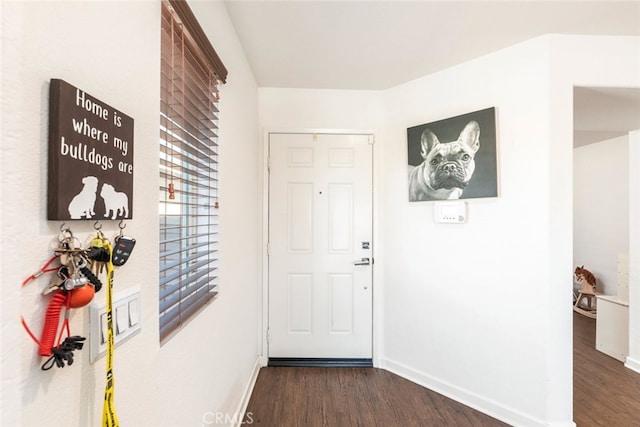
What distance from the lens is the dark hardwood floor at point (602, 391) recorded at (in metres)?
1.78

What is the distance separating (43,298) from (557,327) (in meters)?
2.35

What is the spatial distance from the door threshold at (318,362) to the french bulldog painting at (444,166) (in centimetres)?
150

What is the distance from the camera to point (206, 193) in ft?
4.18

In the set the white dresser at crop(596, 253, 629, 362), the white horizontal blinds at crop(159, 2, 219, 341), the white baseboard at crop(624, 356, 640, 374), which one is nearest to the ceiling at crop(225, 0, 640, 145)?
the white horizontal blinds at crop(159, 2, 219, 341)

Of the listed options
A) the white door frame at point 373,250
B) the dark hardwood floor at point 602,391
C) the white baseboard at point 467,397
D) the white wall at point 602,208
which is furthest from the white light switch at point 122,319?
the white wall at point 602,208

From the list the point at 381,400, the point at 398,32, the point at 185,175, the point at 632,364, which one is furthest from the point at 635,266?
the point at 185,175

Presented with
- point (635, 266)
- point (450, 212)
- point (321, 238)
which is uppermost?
point (450, 212)

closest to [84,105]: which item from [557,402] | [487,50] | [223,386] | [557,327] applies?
[223,386]

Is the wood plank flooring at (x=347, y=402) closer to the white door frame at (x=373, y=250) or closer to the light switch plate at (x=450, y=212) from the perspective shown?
the white door frame at (x=373, y=250)

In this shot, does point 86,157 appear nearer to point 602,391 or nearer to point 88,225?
Answer: point 88,225

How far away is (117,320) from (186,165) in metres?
0.65

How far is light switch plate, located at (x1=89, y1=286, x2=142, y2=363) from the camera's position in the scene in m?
0.56

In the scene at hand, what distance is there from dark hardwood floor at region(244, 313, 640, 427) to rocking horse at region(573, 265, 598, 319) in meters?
1.39

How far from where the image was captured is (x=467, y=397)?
1.92m
